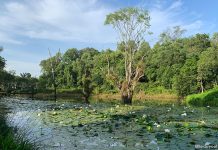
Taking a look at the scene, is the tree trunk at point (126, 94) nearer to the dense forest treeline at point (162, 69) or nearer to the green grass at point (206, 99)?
the dense forest treeline at point (162, 69)

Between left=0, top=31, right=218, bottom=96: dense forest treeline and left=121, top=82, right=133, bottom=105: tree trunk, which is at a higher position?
left=0, top=31, right=218, bottom=96: dense forest treeline

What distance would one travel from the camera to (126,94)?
114ft

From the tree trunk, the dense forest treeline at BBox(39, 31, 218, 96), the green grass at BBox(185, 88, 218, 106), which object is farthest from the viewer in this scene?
the dense forest treeline at BBox(39, 31, 218, 96)

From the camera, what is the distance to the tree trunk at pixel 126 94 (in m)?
34.4

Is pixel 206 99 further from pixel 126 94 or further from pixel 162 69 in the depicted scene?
pixel 162 69

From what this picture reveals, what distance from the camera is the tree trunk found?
34375 millimetres


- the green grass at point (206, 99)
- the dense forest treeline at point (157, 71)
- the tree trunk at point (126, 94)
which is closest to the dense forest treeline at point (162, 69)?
the dense forest treeline at point (157, 71)

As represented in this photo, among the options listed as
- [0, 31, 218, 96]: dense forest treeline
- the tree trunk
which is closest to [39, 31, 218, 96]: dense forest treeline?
[0, 31, 218, 96]: dense forest treeline


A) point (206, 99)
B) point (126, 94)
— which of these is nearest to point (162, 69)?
point (206, 99)

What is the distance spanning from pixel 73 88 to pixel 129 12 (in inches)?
1733

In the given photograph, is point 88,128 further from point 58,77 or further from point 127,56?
point 58,77

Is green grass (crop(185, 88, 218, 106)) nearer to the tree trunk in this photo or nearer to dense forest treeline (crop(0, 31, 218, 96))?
the tree trunk

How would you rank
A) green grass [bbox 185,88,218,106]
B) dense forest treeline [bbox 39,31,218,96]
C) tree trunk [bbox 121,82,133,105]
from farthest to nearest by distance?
dense forest treeline [bbox 39,31,218,96]
green grass [bbox 185,88,218,106]
tree trunk [bbox 121,82,133,105]

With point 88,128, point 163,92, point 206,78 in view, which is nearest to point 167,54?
point 163,92
